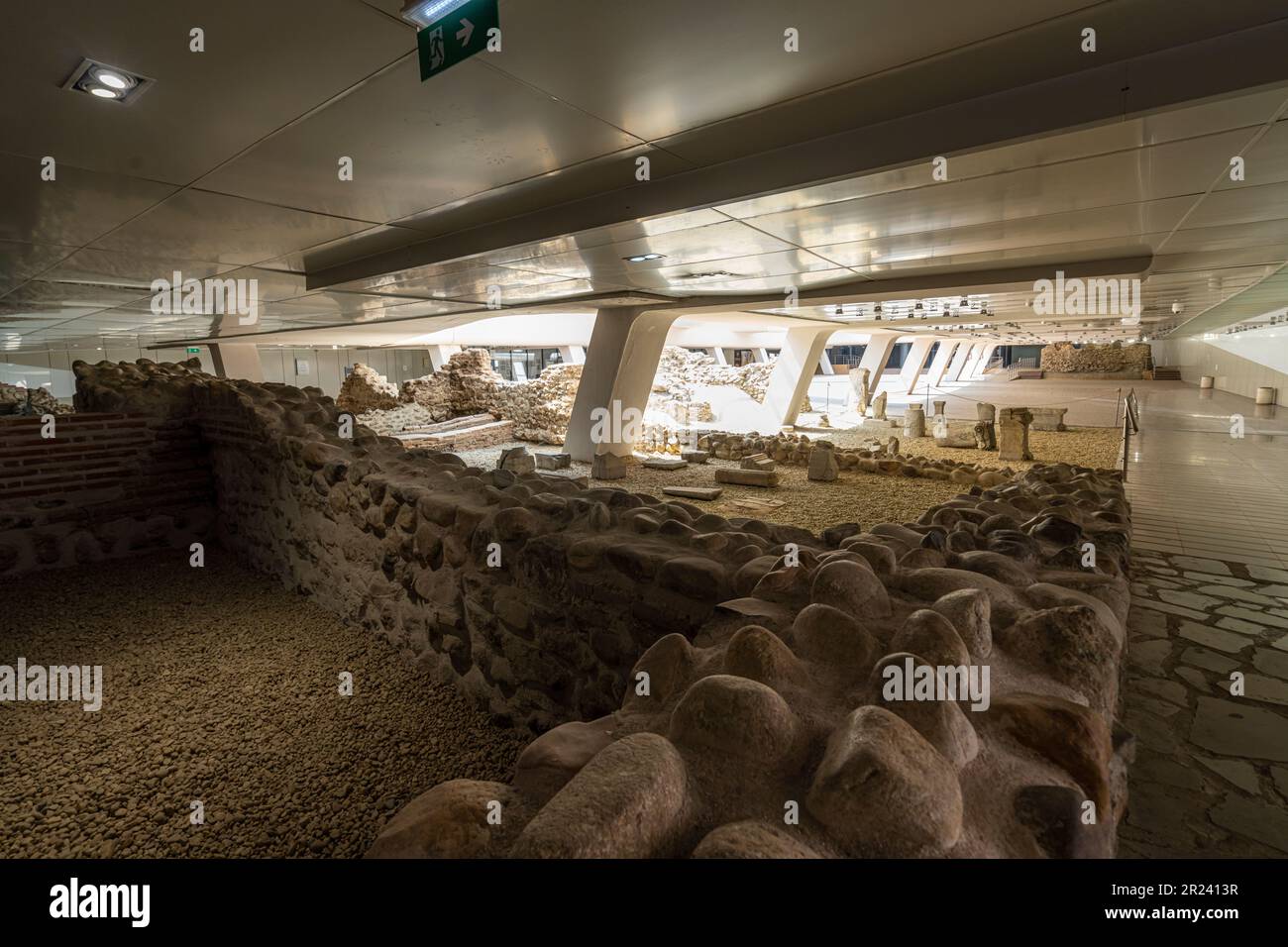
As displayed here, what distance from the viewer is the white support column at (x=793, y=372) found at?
17000 millimetres

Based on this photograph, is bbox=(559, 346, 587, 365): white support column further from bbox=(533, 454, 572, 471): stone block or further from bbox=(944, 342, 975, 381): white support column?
bbox=(944, 342, 975, 381): white support column

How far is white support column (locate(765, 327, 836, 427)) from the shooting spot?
17.0m

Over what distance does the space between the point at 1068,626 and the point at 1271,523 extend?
225 inches

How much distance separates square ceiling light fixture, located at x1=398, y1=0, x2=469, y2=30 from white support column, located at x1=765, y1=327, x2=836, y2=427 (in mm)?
15442

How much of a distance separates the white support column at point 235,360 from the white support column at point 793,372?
15536 mm

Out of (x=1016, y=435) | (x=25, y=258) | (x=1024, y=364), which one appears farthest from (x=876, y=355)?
(x=1024, y=364)

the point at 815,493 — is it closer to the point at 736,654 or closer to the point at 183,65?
the point at 736,654

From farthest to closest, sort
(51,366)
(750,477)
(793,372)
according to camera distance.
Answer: (51,366) → (793,372) → (750,477)

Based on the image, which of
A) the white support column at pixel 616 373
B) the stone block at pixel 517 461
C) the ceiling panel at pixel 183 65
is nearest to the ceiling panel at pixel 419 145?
the ceiling panel at pixel 183 65

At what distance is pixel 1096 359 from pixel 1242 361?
806 inches

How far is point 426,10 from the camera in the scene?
231cm

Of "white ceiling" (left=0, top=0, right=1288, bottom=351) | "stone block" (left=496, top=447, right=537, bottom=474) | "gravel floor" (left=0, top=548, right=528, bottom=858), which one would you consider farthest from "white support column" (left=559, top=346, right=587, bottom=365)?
"gravel floor" (left=0, top=548, right=528, bottom=858)

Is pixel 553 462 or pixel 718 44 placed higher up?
pixel 718 44

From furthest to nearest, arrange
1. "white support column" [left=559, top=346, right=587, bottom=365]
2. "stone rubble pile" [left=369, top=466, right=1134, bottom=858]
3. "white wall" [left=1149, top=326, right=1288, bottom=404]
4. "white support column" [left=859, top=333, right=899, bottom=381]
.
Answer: "white support column" [left=559, top=346, right=587, bottom=365] < "white support column" [left=859, top=333, right=899, bottom=381] < "white wall" [left=1149, top=326, right=1288, bottom=404] < "stone rubble pile" [left=369, top=466, right=1134, bottom=858]
